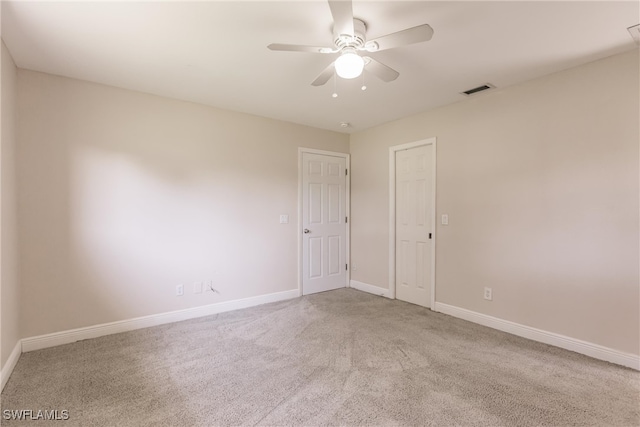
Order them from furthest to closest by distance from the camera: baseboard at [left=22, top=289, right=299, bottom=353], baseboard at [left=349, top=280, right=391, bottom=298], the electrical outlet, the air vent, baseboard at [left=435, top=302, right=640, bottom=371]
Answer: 1. baseboard at [left=349, top=280, right=391, bottom=298]
2. the electrical outlet
3. the air vent
4. baseboard at [left=22, top=289, right=299, bottom=353]
5. baseboard at [left=435, top=302, right=640, bottom=371]

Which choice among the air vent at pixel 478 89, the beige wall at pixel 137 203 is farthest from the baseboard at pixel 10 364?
the air vent at pixel 478 89

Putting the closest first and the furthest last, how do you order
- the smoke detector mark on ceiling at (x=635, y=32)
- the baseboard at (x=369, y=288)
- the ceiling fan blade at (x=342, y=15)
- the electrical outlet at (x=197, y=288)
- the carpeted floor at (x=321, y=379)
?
1. the ceiling fan blade at (x=342, y=15)
2. the carpeted floor at (x=321, y=379)
3. the smoke detector mark on ceiling at (x=635, y=32)
4. the electrical outlet at (x=197, y=288)
5. the baseboard at (x=369, y=288)

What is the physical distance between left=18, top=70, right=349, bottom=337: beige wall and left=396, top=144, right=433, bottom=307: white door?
61.6 inches

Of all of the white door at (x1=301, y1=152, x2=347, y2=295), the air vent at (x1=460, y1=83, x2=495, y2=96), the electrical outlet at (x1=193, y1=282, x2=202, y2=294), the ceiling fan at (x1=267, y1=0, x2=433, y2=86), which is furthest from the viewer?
the white door at (x1=301, y1=152, x2=347, y2=295)

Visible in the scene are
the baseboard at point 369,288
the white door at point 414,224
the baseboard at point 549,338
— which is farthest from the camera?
the baseboard at point 369,288

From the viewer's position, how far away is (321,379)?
85.9 inches

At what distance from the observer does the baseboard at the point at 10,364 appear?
6.83ft

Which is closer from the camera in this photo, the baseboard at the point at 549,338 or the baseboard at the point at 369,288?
the baseboard at the point at 549,338

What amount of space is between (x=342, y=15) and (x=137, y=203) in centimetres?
267

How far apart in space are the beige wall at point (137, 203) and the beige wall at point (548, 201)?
2.22 meters

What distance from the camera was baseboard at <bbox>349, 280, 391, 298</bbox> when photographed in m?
4.28

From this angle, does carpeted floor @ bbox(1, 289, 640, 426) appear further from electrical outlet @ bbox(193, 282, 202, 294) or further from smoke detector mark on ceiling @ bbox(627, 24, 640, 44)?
smoke detector mark on ceiling @ bbox(627, 24, 640, 44)

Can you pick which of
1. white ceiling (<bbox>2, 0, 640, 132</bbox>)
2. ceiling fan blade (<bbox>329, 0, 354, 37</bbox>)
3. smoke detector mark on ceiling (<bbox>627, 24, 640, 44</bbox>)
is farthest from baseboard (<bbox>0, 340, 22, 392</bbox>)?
smoke detector mark on ceiling (<bbox>627, 24, 640, 44</bbox>)

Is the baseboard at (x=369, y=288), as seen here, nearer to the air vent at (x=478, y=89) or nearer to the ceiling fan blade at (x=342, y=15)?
the air vent at (x=478, y=89)
